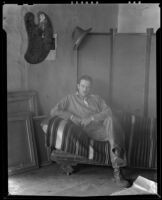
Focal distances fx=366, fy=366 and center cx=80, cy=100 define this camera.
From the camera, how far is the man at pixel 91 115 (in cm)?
303

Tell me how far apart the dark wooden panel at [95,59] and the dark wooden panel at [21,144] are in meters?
0.65

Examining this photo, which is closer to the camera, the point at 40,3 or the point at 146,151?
the point at 40,3

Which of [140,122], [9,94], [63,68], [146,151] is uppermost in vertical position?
[63,68]

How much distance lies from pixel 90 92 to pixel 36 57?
53 centimetres

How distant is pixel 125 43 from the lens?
305cm

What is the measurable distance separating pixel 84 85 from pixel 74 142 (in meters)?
0.48

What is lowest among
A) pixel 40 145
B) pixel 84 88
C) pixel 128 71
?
pixel 40 145

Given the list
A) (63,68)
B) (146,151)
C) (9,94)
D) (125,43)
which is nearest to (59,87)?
(63,68)

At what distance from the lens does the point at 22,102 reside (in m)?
3.14

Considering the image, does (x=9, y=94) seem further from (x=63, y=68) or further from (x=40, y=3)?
(x=40, y=3)

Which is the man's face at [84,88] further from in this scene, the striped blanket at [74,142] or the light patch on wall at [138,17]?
the light patch on wall at [138,17]

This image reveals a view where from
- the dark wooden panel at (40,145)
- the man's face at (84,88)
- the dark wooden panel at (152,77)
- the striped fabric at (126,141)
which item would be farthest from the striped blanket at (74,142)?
the dark wooden panel at (152,77)

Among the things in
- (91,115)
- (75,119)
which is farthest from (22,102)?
(91,115)

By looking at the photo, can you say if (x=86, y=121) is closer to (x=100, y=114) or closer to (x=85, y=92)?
(x=100, y=114)
